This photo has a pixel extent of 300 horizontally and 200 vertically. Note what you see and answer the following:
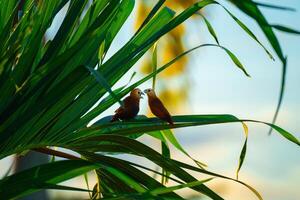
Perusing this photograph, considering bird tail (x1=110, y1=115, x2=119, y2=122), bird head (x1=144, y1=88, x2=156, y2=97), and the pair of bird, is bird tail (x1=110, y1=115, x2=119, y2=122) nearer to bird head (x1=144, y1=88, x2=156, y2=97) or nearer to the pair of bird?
the pair of bird

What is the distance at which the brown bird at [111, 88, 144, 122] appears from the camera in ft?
6.16

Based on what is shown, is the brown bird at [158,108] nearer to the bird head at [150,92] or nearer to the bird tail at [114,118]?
the bird head at [150,92]

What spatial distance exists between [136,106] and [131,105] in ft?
0.05

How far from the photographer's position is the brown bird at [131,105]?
188 cm

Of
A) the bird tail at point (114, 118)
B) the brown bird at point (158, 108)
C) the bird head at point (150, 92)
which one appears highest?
the bird head at point (150, 92)

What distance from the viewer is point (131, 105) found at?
74.5 inches

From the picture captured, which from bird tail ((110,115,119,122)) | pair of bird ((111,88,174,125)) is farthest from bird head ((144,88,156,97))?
bird tail ((110,115,119,122))

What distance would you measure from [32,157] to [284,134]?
3.36m

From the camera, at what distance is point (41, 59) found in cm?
179

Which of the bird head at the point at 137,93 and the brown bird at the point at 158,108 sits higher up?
the bird head at the point at 137,93

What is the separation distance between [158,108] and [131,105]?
0.27 feet

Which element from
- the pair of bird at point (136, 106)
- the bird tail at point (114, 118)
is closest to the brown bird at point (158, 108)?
the pair of bird at point (136, 106)

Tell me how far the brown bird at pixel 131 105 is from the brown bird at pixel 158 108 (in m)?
0.03

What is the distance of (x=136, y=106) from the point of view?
190cm
